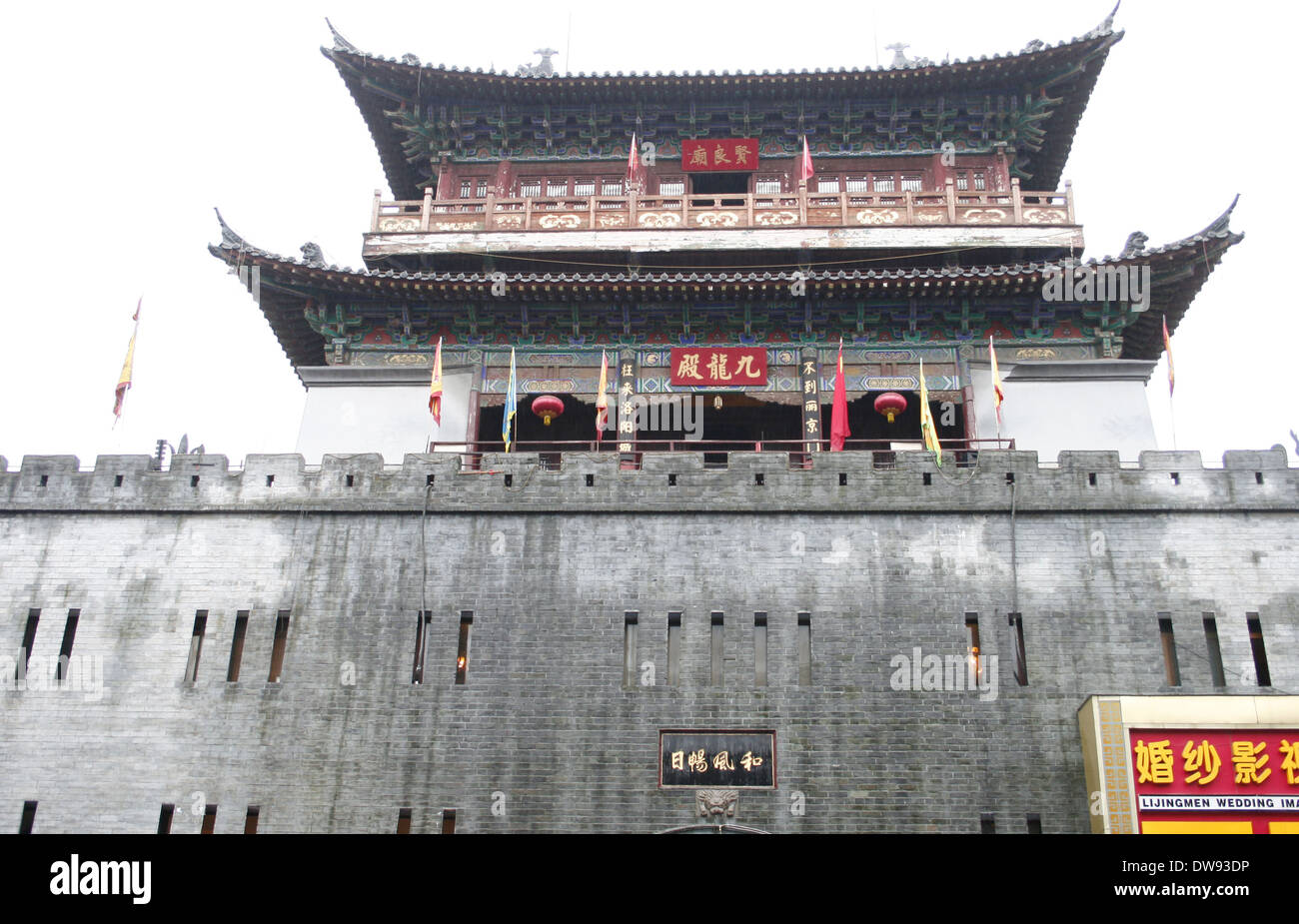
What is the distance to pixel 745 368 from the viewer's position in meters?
20.5

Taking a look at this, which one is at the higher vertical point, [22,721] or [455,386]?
[455,386]

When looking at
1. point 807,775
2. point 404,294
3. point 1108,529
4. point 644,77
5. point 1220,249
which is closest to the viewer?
point 807,775

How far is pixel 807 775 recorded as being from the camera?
14.7 metres

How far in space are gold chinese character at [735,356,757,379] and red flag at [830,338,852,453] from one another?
1.45 metres

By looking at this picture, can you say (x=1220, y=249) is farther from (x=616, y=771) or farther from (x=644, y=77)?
(x=616, y=771)

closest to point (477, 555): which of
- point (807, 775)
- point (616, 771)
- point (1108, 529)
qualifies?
Result: point (616, 771)

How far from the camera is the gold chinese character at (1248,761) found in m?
13.5

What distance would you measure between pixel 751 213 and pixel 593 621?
29.7 feet

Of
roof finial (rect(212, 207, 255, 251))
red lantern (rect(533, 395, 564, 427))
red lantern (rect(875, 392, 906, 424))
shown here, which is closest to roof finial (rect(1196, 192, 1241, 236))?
red lantern (rect(875, 392, 906, 424))

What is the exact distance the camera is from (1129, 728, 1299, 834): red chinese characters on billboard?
13.3 metres

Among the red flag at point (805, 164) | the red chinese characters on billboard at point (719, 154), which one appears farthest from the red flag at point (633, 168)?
the red flag at point (805, 164)

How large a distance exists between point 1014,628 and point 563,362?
8954 millimetres

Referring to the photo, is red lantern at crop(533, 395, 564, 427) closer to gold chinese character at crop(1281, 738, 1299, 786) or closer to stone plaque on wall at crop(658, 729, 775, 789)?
stone plaque on wall at crop(658, 729, 775, 789)

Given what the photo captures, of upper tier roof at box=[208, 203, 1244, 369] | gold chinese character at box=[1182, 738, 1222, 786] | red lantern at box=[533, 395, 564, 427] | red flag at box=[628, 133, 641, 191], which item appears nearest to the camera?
gold chinese character at box=[1182, 738, 1222, 786]
